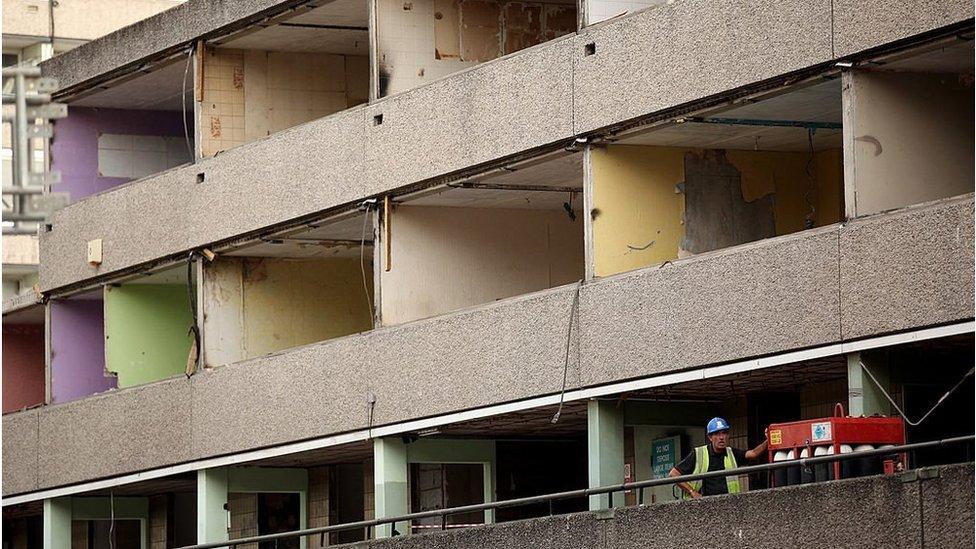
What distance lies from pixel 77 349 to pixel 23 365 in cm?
504

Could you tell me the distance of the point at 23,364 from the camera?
1601 inches

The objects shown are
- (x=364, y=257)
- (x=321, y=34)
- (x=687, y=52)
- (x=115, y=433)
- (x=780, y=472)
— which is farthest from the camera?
(x=115, y=433)

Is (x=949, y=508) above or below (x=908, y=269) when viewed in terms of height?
below

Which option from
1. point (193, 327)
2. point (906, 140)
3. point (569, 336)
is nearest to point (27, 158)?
point (906, 140)

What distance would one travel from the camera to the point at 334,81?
32938 millimetres

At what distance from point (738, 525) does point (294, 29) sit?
42.0ft

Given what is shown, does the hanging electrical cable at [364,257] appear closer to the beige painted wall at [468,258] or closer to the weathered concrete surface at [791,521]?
the beige painted wall at [468,258]

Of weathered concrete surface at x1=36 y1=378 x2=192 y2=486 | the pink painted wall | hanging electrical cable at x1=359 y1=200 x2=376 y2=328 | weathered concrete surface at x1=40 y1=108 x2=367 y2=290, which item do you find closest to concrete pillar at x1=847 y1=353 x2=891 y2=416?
hanging electrical cable at x1=359 y1=200 x2=376 y2=328

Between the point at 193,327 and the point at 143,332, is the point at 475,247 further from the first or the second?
the point at 143,332

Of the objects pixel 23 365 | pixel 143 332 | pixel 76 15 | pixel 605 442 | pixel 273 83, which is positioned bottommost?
pixel 605 442

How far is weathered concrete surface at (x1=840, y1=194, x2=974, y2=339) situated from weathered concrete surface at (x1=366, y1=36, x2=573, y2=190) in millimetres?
4883

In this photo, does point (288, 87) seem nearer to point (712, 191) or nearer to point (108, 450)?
point (108, 450)

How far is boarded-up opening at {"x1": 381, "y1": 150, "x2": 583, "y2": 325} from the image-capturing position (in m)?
28.7

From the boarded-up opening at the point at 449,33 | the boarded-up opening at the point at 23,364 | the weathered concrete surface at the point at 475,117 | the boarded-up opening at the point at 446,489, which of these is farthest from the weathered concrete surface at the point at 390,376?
the boarded-up opening at the point at 23,364
